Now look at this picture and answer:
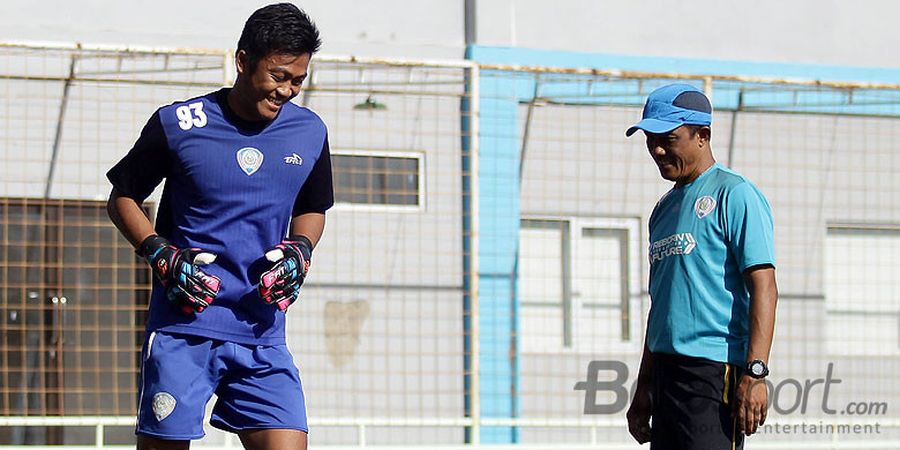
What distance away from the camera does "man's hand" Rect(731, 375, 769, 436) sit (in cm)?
418

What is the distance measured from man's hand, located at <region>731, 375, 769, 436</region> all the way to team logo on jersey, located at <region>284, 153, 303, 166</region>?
1.47 meters

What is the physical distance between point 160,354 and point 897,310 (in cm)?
820

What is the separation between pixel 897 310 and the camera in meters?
10.9

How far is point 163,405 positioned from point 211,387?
0.15m

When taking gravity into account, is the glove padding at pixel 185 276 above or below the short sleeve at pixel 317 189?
below

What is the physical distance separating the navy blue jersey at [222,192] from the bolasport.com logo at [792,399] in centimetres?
633

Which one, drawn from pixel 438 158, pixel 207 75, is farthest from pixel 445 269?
pixel 207 75

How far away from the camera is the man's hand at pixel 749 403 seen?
418cm

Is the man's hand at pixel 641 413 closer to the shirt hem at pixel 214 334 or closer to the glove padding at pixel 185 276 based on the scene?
the shirt hem at pixel 214 334

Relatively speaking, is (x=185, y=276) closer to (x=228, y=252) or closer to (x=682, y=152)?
(x=228, y=252)

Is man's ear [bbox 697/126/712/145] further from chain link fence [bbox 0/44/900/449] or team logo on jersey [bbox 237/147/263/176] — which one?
chain link fence [bbox 0/44/900/449]

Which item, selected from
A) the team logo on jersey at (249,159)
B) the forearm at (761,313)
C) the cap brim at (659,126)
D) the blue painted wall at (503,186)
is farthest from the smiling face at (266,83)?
the blue painted wall at (503,186)

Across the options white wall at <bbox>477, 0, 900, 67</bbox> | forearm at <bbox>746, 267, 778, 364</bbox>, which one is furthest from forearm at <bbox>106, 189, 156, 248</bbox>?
white wall at <bbox>477, 0, 900, 67</bbox>

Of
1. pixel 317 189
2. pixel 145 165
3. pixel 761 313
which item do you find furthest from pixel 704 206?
pixel 145 165
